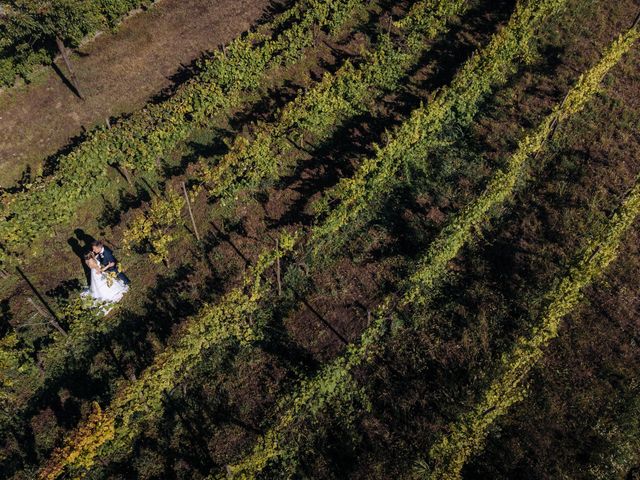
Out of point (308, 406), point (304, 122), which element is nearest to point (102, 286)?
point (308, 406)

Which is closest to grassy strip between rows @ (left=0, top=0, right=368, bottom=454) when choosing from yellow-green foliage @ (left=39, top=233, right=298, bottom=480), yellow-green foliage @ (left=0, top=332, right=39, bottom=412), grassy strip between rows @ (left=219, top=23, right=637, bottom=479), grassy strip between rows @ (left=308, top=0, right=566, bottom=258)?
yellow-green foliage @ (left=0, top=332, right=39, bottom=412)

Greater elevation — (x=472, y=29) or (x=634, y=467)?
(x=472, y=29)

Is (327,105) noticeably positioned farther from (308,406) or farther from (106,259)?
(308,406)

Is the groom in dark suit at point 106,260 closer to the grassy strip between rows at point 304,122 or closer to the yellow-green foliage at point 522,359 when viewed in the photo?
the grassy strip between rows at point 304,122

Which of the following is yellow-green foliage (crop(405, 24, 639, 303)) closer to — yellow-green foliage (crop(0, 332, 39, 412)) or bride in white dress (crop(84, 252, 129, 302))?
bride in white dress (crop(84, 252, 129, 302))

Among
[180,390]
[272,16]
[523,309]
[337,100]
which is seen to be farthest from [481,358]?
[272,16]

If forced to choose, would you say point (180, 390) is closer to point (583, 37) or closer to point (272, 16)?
point (272, 16)
